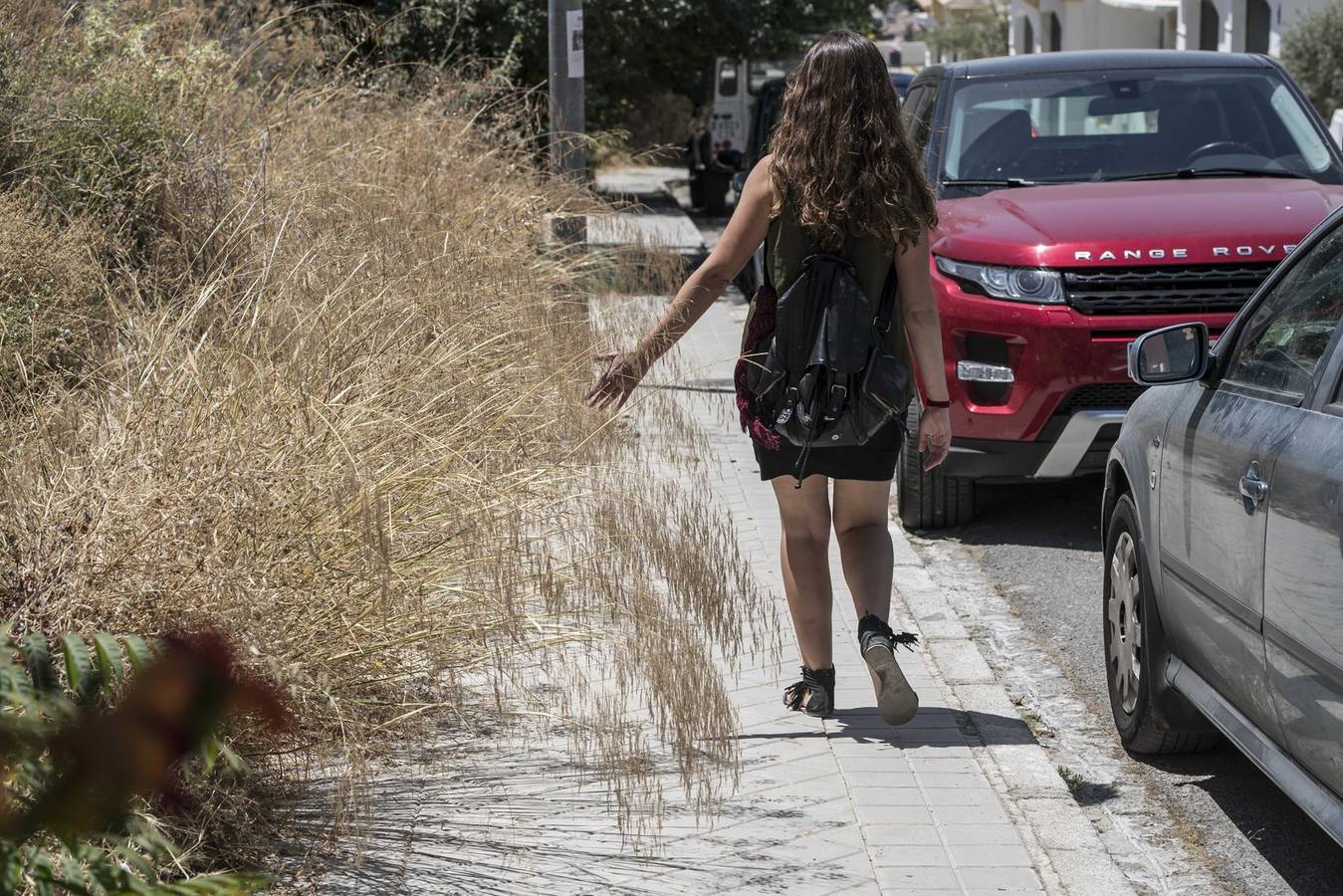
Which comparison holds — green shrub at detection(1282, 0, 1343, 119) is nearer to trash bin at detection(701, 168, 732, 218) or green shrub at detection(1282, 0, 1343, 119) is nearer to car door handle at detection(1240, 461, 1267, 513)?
trash bin at detection(701, 168, 732, 218)

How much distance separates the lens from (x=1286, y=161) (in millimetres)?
7762

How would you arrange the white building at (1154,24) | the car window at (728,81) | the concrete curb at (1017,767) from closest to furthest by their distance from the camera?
the concrete curb at (1017,767), the car window at (728,81), the white building at (1154,24)

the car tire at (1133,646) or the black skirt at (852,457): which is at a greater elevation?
the black skirt at (852,457)

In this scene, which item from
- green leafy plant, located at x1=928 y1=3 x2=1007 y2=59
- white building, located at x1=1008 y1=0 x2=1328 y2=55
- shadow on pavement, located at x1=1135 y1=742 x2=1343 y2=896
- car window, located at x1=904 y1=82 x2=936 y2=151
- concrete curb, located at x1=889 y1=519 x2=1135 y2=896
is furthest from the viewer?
green leafy plant, located at x1=928 y1=3 x2=1007 y2=59

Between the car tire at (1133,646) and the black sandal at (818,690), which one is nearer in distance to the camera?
the car tire at (1133,646)

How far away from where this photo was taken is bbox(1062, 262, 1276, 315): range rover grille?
6.55 meters

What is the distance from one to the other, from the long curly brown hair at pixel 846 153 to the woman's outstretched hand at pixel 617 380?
22.9 inches

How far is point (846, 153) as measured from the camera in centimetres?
425

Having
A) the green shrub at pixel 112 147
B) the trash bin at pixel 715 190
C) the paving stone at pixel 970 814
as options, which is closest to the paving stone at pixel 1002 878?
the paving stone at pixel 970 814

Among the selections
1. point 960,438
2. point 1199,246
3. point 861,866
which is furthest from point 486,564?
point 1199,246

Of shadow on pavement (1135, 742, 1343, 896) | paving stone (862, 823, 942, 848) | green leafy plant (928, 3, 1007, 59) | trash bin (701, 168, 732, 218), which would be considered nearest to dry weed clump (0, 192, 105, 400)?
paving stone (862, 823, 942, 848)

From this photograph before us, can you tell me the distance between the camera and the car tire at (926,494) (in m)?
7.26

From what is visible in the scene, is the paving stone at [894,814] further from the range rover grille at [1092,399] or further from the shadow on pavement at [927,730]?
the range rover grille at [1092,399]

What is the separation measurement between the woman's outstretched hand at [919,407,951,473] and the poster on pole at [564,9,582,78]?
6.66 metres
